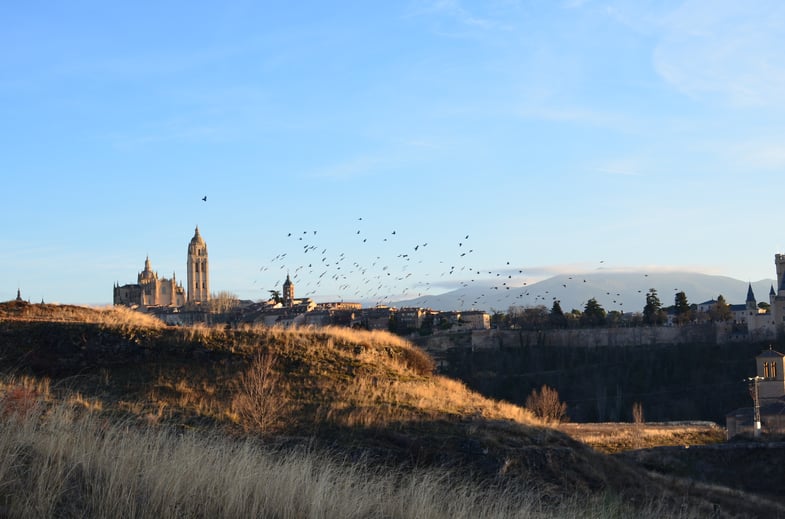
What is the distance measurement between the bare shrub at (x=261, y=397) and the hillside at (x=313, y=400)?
4cm

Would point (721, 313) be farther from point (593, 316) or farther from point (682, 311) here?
point (593, 316)

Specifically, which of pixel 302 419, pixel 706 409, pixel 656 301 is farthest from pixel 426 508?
pixel 656 301

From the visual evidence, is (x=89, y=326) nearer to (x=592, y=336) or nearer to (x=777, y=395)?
(x=777, y=395)

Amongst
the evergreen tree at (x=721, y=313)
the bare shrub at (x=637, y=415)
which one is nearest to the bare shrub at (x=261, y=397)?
the bare shrub at (x=637, y=415)

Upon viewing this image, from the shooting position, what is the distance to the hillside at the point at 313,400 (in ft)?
55.7

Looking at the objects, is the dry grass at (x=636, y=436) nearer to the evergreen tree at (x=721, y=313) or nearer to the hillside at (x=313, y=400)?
the hillside at (x=313, y=400)

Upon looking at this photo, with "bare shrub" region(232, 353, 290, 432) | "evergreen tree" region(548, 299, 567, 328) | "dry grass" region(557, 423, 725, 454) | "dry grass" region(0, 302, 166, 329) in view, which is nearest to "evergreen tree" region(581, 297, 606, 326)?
"evergreen tree" region(548, 299, 567, 328)

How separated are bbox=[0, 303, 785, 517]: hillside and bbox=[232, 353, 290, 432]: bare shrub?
38 millimetres

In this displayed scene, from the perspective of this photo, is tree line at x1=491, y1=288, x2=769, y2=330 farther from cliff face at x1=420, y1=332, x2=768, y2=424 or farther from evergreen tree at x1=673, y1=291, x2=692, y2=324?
cliff face at x1=420, y1=332, x2=768, y2=424

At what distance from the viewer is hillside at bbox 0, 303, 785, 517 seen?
1697cm

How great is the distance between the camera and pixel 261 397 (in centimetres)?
1891

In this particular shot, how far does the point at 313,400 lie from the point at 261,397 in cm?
186

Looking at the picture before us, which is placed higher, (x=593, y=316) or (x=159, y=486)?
(x=593, y=316)

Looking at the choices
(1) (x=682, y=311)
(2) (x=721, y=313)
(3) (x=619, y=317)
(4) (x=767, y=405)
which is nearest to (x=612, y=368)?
(2) (x=721, y=313)
